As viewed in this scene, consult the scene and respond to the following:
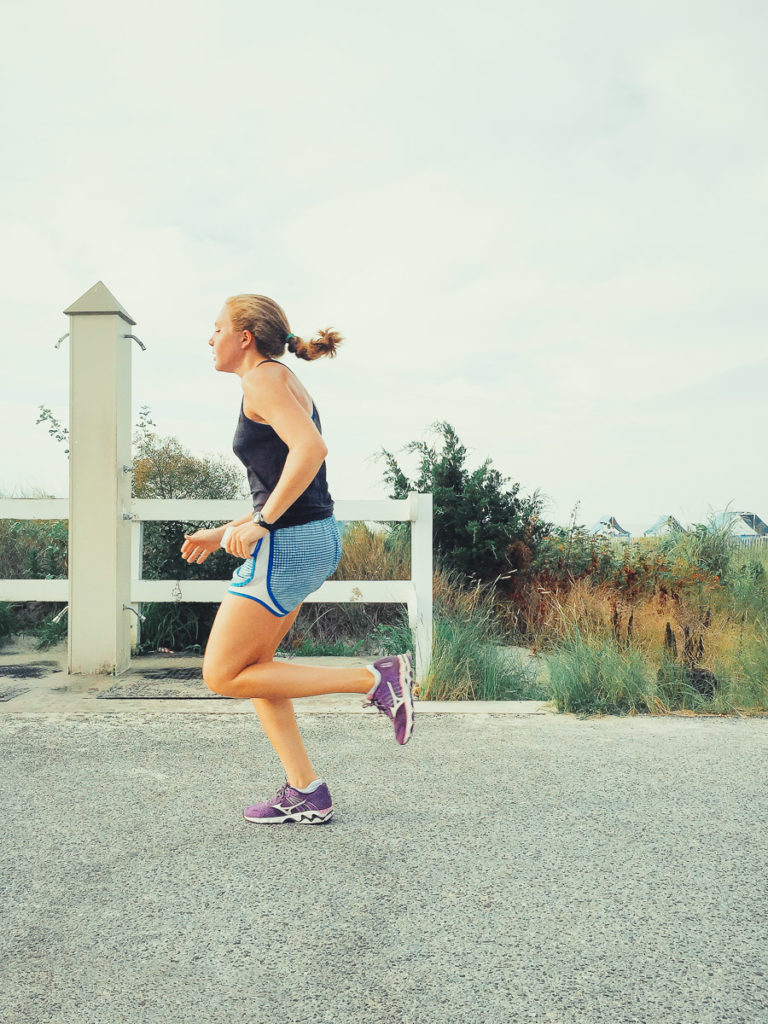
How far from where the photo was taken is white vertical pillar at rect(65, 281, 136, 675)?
6.64m

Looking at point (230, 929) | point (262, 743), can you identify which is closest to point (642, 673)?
point (262, 743)

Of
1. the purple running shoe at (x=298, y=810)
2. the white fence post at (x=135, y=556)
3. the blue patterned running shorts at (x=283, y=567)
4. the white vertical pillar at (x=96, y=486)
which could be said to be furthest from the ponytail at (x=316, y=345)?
the white fence post at (x=135, y=556)

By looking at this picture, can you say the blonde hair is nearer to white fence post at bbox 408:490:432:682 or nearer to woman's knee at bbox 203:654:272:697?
woman's knee at bbox 203:654:272:697

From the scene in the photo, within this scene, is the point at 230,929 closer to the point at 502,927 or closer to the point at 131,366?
the point at 502,927

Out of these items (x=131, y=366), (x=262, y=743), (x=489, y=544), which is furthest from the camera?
(x=489, y=544)

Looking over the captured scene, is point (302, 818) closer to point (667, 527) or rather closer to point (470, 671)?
point (470, 671)

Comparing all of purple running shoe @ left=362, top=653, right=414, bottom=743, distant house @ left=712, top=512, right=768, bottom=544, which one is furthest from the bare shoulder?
distant house @ left=712, top=512, right=768, bottom=544

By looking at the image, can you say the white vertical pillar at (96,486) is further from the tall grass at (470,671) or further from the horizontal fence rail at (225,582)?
the tall grass at (470,671)

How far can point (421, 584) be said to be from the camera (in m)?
6.50

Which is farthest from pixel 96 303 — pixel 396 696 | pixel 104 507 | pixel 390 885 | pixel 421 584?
pixel 390 885

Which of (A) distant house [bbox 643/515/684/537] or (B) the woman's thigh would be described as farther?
(A) distant house [bbox 643/515/684/537]

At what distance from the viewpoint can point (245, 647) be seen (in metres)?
3.38

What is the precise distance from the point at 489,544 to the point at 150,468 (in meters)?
3.88

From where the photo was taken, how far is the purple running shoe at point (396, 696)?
11.8ft
